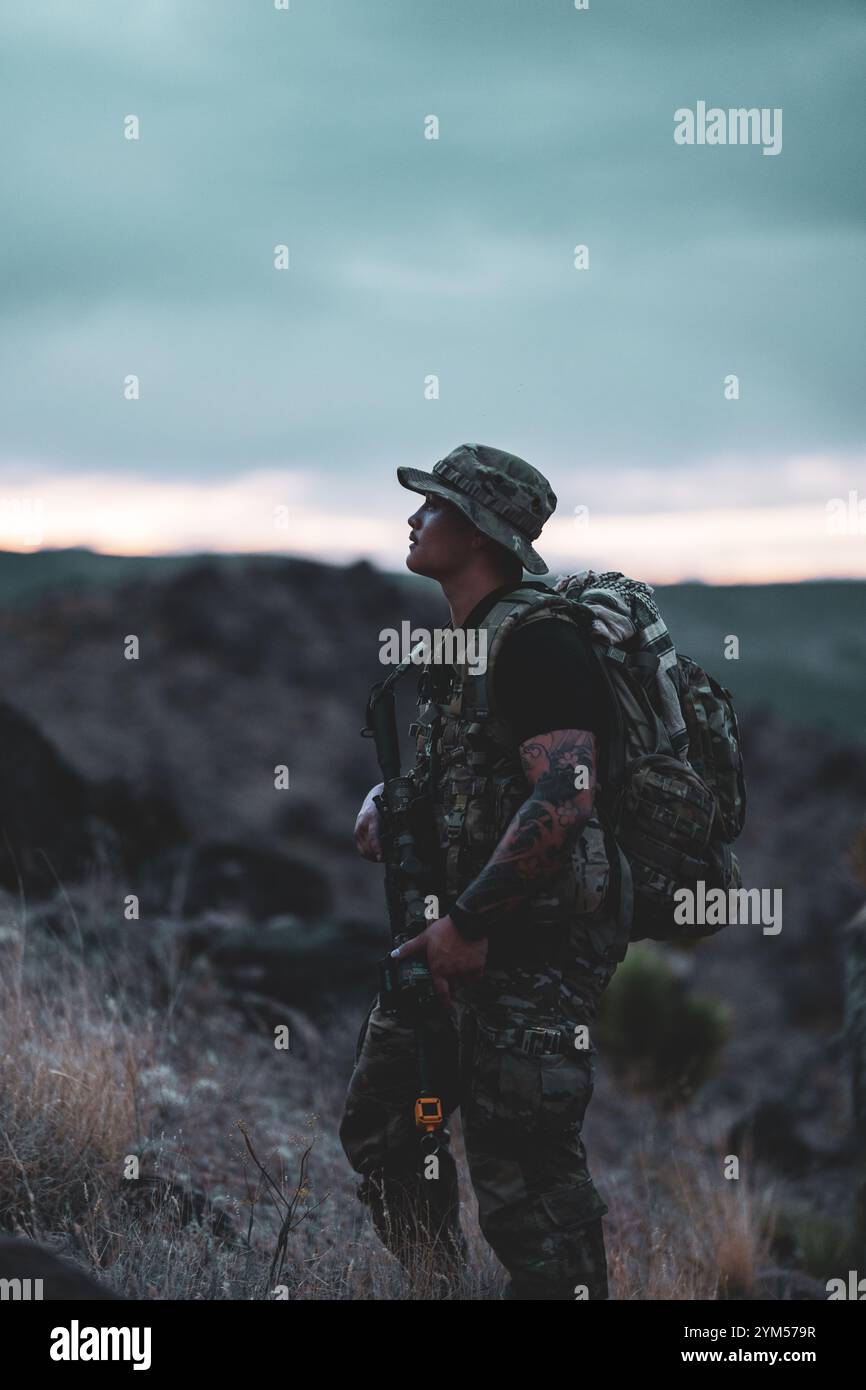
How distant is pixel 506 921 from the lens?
12.6 feet

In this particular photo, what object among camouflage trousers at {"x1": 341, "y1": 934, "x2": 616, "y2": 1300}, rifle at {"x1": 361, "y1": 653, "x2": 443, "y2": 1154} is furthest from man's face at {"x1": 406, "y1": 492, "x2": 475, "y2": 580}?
camouflage trousers at {"x1": 341, "y1": 934, "x2": 616, "y2": 1300}

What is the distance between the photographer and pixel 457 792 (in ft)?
13.4

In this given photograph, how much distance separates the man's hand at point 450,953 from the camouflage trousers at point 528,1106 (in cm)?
15

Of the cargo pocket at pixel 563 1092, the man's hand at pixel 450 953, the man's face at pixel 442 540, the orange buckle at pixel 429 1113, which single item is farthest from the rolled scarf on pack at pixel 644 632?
the orange buckle at pixel 429 1113

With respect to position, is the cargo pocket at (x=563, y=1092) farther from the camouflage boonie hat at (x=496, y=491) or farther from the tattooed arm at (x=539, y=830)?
the camouflage boonie hat at (x=496, y=491)

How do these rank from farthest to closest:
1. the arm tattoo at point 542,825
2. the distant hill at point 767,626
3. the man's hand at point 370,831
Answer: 1. the distant hill at point 767,626
2. the man's hand at point 370,831
3. the arm tattoo at point 542,825

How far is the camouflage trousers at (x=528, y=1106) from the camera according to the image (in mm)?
3791

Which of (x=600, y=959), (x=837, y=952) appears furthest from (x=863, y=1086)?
(x=837, y=952)

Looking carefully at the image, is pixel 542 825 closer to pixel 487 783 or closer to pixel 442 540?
pixel 487 783

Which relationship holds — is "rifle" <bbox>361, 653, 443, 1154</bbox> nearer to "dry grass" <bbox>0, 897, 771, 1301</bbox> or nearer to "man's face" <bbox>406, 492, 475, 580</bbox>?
"man's face" <bbox>406, 492, 475, 580</bbox>

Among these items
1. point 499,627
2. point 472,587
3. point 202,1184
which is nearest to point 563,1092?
point 499,627

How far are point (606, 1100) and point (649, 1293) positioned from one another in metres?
8.57

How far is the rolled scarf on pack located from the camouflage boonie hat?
22 centimetres

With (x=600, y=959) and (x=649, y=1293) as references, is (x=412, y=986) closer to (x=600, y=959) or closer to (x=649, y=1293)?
(x=600, y=959)
